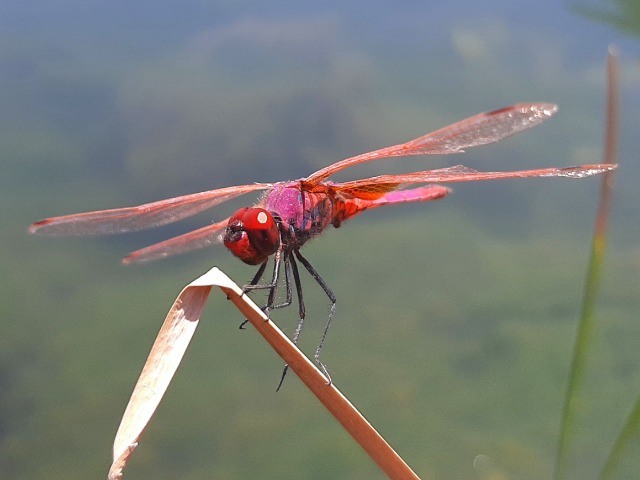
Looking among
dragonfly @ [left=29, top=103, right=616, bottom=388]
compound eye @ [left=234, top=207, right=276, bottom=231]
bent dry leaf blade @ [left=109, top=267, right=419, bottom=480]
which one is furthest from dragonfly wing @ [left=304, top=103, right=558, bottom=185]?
bent dry leaf blade @ [left=109, top=267, right=419, bottom=480]

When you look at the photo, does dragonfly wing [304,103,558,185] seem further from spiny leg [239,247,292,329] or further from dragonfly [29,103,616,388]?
spiny leg [239,247,292,329]

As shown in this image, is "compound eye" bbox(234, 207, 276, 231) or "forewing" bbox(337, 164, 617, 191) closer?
"forewing" bbox(337, 164, 617, 191)

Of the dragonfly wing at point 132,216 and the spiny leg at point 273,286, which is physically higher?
the dragonfly wing at point 132,216

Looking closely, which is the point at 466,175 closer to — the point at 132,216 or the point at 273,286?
the point at 273,286

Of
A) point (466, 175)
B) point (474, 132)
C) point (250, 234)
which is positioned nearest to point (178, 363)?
point (250, 234)

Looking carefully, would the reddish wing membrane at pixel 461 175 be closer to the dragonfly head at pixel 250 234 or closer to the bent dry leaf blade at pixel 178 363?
the dragonfly head at pixel 250 234

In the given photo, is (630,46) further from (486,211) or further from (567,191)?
(486,211)

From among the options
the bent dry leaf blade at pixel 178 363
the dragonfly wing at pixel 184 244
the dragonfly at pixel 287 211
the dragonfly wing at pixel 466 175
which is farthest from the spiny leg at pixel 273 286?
the bent dry leaf blade at pixel 178 363
